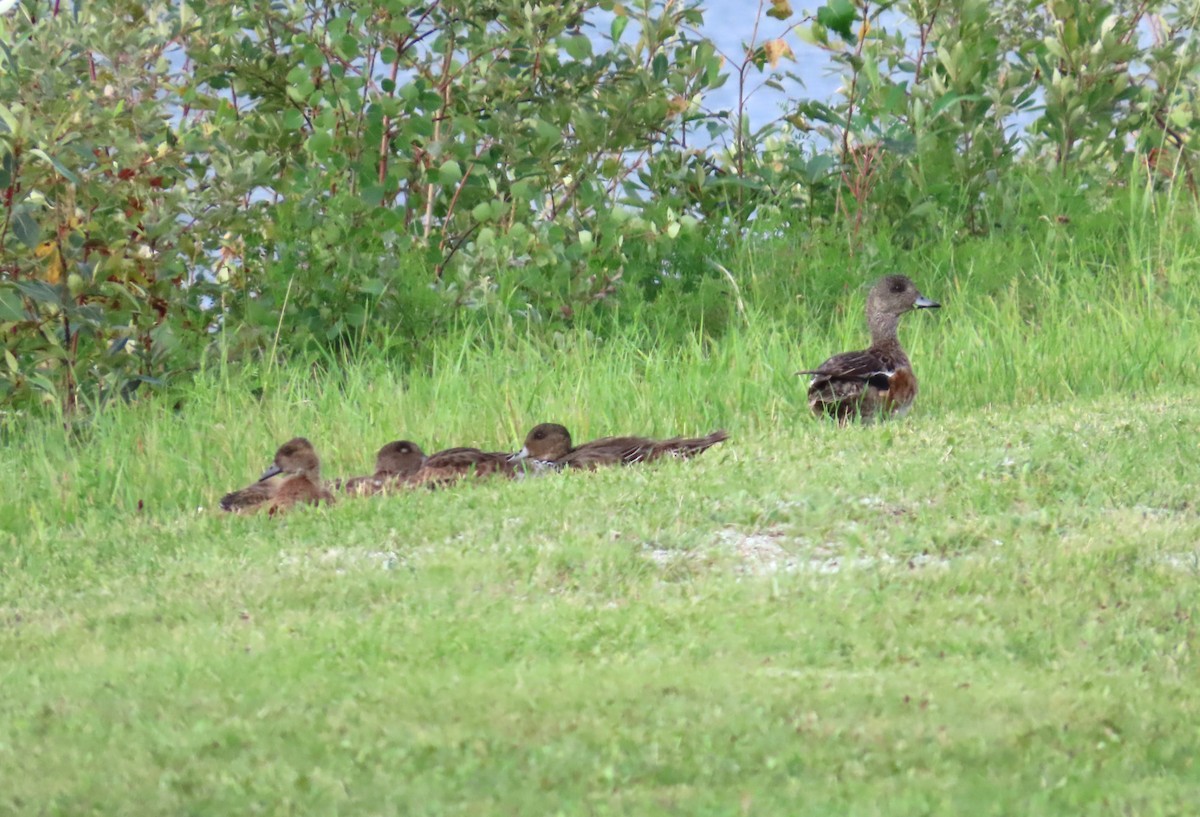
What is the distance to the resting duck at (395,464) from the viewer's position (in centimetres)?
930

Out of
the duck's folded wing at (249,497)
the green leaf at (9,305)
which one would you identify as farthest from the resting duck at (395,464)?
the green leaf at (9,305)

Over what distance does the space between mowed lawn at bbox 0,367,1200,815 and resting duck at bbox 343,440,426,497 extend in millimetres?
651

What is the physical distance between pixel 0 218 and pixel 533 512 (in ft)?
13.9

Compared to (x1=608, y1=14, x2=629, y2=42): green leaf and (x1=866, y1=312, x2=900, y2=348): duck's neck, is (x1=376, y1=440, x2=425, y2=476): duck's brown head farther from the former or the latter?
(x1=608, y1=14, x2=629, y2=42): green leaf

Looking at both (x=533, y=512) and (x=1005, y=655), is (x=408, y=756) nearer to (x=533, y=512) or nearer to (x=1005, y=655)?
(x=1005, y=655)

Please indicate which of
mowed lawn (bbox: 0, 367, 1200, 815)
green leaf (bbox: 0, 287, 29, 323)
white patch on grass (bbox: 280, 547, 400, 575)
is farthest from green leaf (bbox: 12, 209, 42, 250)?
white patch on grass (bbox: 280, 547, 400, 575)

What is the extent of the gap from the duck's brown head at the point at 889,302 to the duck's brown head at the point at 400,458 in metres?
3.60

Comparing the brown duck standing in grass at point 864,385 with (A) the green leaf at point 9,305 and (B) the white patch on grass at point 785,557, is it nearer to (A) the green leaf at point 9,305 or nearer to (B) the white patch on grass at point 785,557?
(B) the white patch on grass at point 785,557

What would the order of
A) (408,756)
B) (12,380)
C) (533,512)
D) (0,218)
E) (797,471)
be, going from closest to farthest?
1. (408,756)
2. (533,512)
3. (797,471)
4. (0,218)
5. (12,380)

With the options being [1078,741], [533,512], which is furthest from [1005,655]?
[533,512]

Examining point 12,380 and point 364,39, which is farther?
point 364,39

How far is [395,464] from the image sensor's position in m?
9.57

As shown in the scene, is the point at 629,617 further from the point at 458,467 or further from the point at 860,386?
the point at 860,386

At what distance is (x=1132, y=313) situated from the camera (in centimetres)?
1305
